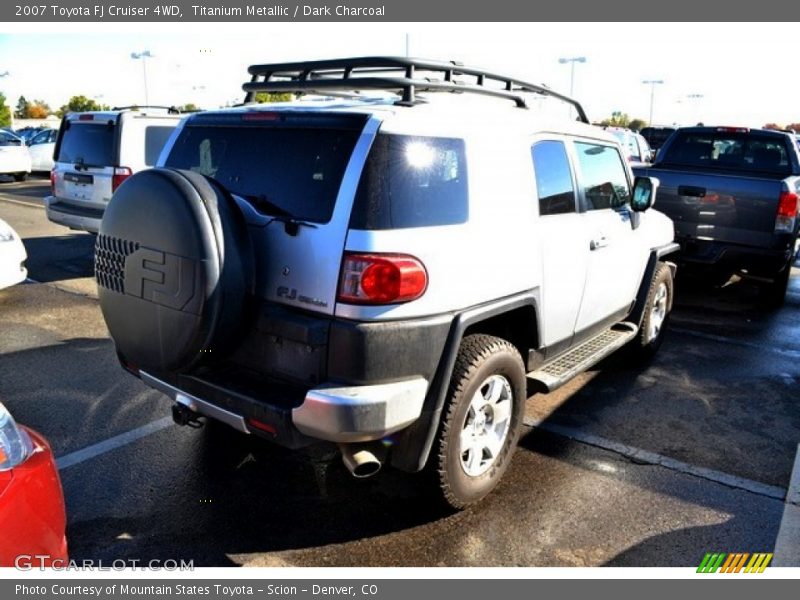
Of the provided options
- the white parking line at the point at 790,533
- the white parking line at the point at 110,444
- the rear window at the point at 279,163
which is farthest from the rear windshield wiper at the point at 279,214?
the white parking line at the point at 790,533

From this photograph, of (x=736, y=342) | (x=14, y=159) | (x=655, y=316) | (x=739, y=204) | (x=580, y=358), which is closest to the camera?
(x=580, y=358)

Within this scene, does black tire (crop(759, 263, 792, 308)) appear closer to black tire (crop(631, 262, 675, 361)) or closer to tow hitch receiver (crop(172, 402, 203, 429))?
black tire (crop(631, 262, 675, 361))

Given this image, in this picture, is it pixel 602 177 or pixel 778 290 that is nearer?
pixel 602 177

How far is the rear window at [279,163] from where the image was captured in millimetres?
2941

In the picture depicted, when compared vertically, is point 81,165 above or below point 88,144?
below

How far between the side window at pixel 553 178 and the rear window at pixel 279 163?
1.24 m

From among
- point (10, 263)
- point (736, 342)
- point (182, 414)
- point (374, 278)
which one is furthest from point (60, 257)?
point (736, 342)

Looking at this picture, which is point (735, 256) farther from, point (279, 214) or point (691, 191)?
point (279, 214)

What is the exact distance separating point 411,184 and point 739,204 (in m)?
5.59

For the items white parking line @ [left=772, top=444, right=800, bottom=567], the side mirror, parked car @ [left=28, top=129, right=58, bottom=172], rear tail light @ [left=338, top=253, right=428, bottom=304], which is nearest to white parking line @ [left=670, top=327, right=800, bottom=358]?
the side mirror

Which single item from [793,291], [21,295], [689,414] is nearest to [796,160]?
[793,291]

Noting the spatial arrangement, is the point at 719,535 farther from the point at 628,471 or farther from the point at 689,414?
the point at 689,414

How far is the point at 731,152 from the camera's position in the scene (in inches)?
320

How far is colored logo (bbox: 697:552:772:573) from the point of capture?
3.06 m
